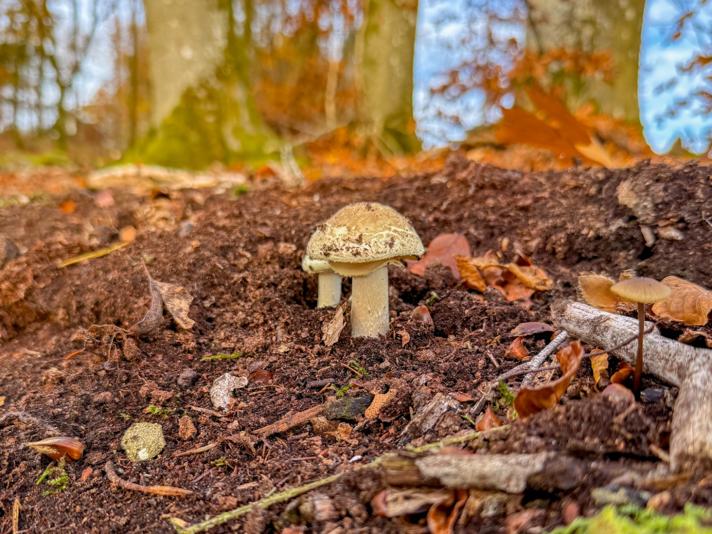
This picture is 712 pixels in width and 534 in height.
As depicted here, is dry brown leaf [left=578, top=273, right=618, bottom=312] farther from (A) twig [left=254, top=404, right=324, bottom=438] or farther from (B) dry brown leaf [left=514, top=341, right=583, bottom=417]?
(A) twig [left=254, top=404, right=324, bottom=438]

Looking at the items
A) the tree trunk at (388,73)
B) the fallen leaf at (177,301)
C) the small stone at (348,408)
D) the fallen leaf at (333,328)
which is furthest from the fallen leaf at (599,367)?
the tree trunk at (388,73)

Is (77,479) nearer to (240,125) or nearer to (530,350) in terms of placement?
(530,350)

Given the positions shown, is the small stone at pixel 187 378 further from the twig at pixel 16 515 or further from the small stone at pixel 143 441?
the twig at pixel 16 515

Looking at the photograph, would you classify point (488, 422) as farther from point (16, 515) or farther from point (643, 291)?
point (16, 515)

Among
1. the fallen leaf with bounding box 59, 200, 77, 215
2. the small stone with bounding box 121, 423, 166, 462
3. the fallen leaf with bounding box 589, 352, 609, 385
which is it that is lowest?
the small stone with bounding box 121, 423, 166, 462

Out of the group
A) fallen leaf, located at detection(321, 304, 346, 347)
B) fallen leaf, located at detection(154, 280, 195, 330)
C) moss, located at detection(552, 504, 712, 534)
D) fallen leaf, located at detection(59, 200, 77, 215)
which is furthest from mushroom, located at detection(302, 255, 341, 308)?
fallen leaf, located at detection(59, 200, 77, 215)

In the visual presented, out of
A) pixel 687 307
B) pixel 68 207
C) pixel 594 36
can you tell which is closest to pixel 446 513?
pixel 687 307

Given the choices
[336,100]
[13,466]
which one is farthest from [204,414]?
[336,100]
